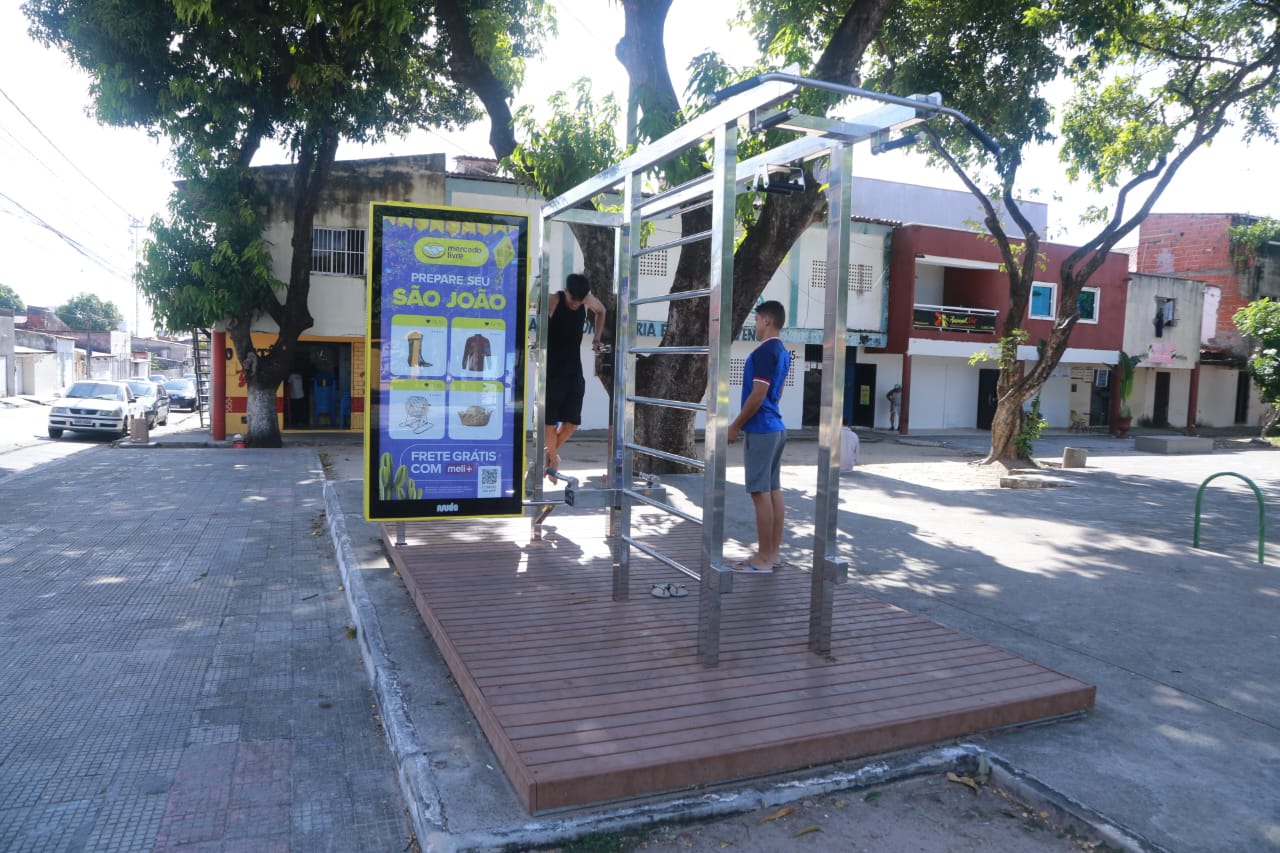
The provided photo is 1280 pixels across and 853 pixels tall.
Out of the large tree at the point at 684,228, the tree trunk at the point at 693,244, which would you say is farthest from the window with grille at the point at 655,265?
the tree trunk at the point at 693,244

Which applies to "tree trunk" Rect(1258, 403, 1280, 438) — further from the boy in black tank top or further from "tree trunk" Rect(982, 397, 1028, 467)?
the boy in black tank top

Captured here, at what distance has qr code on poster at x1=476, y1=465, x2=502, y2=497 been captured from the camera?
19.5ft

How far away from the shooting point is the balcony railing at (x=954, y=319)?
26078 millimetres

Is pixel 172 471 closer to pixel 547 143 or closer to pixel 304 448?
pixel 304 448

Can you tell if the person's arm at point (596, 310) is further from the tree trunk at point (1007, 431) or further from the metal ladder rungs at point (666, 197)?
the tree trunk at point (1007, 431)

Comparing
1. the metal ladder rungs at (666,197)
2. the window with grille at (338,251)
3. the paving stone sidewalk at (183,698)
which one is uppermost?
the window with grille at (338,251)

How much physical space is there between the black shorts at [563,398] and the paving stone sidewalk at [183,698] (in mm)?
2069

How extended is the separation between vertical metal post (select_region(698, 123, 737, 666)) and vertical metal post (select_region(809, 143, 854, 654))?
48 cm

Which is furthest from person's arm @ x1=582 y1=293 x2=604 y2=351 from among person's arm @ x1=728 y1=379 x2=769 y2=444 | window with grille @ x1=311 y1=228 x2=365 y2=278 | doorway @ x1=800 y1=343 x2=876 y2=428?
doorway @ x1=800 y1=343 x2=876 y2=428

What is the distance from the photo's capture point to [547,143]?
925 centimetres

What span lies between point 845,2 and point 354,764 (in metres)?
12.1

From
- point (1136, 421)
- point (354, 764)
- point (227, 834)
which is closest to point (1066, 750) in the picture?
point (354, 764)

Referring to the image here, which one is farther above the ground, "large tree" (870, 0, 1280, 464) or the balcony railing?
"large tree" (870, 0, 1280, 464)

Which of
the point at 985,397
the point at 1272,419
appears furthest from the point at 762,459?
the point at 1272,419
